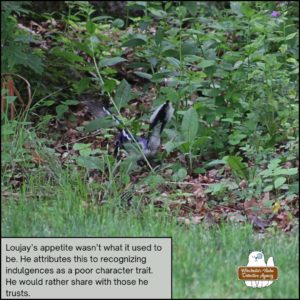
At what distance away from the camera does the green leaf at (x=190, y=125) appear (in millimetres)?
6645

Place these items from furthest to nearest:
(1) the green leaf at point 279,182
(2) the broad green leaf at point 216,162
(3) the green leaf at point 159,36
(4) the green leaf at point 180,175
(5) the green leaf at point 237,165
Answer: (3) the green leaf at point 159,36, (4) the green leaf at point 180,175, (2) the broad green leaf at point 216,162, (5) the green leaf at point 237,165, (1) the green leaf at point 279,182

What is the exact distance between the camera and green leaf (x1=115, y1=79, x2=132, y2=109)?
696cm

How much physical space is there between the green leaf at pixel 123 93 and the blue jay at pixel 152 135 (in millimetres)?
152

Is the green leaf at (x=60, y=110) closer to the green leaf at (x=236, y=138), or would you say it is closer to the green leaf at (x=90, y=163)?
the green leaf at (x=90, y=163)

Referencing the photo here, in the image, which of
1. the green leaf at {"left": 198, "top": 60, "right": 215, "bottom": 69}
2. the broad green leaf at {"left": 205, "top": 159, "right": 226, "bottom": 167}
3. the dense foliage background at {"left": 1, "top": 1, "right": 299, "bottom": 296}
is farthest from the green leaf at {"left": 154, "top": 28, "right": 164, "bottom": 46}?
the broad green leaf at {"left": 205, "top": 159, "right": 226, "bottom": 167}

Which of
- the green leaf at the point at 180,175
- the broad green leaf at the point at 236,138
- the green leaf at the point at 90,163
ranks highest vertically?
the broad green leaf at the point at 236,138

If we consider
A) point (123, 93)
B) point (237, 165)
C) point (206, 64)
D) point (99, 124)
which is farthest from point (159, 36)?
point (237, 165)

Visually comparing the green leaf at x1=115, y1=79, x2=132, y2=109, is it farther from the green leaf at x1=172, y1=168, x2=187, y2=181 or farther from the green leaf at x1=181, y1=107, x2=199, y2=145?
the green leaf at x1=172, y1=168, x2=187, y2=181

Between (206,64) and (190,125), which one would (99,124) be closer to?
(190,125)

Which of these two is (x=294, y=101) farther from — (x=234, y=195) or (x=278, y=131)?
(x=234, y=195)

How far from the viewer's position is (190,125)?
21.9 ft

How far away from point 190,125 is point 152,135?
49 cm

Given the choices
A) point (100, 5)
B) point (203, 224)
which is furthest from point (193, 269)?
point (100, 5)

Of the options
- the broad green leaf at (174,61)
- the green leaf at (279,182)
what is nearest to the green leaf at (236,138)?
the broad green leaf at (174,61)
